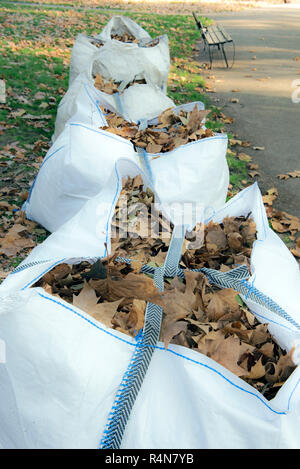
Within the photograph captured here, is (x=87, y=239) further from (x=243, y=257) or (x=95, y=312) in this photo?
(x=243, y=257)

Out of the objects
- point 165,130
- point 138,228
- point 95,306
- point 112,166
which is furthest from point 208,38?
point 95,306

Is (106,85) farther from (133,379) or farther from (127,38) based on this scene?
(133,379)

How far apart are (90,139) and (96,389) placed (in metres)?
1.60

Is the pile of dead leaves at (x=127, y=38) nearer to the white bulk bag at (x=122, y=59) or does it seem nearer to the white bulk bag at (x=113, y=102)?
the white bulk bag at (x=122, y=59)

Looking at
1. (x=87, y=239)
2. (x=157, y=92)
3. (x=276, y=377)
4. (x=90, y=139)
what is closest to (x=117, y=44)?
(x=157, y=92)

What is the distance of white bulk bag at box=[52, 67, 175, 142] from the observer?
2.97 metres

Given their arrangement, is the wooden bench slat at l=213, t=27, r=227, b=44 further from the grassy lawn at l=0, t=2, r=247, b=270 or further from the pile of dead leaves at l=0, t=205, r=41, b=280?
the pile of dead leaves at l=0, t=205, r=41, b=280

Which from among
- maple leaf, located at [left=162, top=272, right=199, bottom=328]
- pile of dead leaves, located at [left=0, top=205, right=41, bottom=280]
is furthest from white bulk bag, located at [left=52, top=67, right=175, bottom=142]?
maple leaf, located at [left=162, top=272, right=199, bottom=328]

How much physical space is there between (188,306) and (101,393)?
45 cm

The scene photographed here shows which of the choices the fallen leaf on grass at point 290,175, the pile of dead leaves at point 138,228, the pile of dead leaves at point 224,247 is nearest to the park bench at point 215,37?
the fallen leaf on grass at point 290,175

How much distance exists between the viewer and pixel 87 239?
1.68 meters

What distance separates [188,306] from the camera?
1.42 meters
